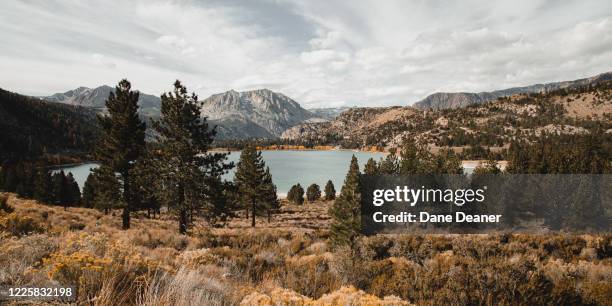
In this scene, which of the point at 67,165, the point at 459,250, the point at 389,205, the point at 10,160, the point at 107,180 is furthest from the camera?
the point at 67,165

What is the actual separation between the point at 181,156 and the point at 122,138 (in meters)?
5.85

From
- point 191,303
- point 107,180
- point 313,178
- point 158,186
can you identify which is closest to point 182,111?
point 158,186

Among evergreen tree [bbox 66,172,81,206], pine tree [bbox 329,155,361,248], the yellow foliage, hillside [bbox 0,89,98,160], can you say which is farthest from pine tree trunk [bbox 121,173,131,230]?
hillside [bbox 0,89,98,160]

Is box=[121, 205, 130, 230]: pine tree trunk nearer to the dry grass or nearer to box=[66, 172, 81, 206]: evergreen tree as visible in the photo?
Result: the dry grass

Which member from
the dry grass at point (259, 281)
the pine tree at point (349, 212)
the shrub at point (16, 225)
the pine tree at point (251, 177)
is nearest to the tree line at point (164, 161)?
the pine tree at point (349, 212)

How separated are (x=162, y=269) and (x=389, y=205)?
4295 cm

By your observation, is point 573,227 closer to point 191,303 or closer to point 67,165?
point 191,303

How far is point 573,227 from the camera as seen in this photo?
41500mm

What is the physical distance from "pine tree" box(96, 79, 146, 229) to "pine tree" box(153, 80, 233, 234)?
3.26m

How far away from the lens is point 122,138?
2447cm

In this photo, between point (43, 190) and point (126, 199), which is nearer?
point (126, 199)

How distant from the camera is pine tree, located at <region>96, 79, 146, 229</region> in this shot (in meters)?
24.1

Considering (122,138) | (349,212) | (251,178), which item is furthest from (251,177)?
(122,138)

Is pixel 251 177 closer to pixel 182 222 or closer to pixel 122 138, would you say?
pixel 122 138
